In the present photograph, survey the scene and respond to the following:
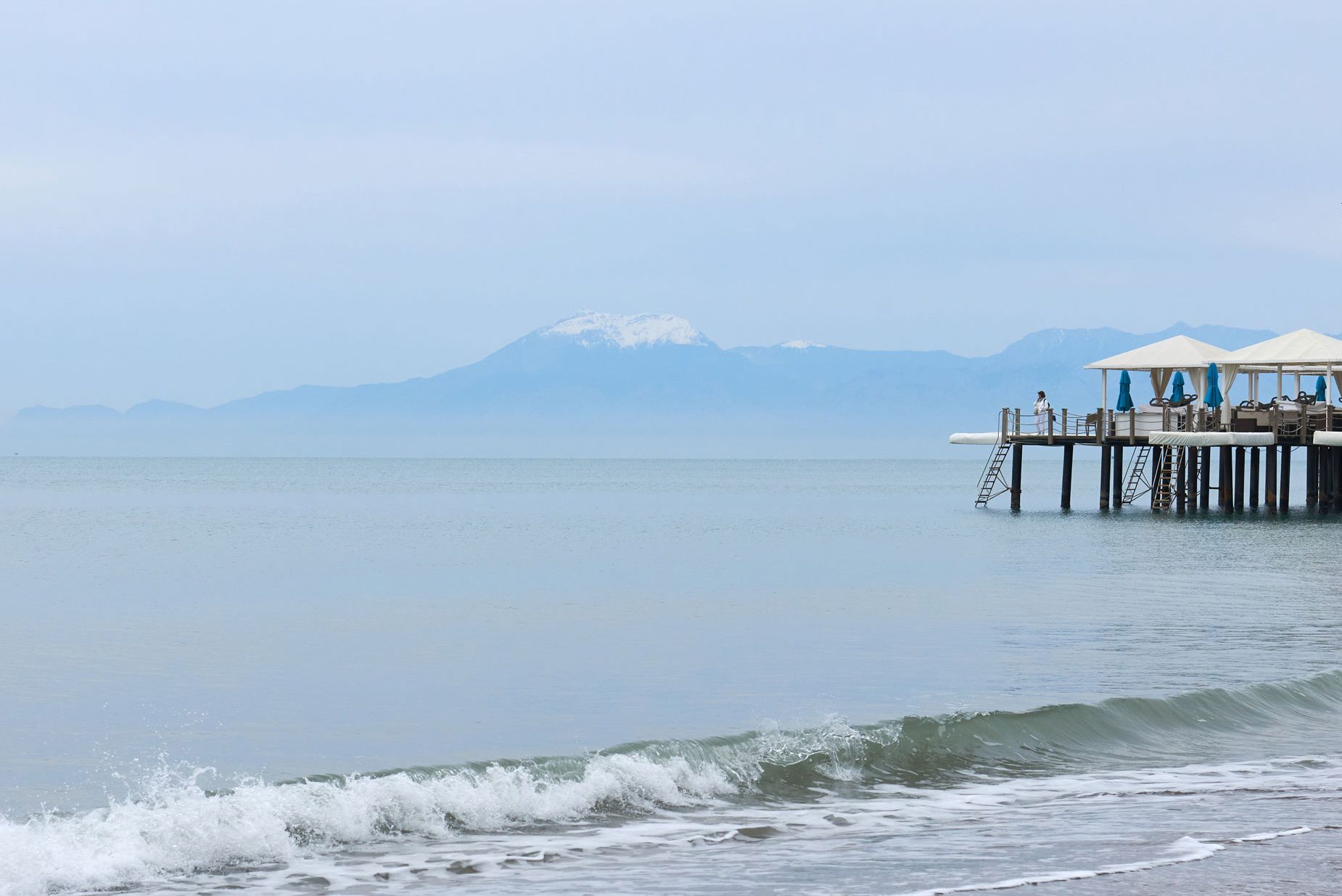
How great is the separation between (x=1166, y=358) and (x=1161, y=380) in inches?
50.4

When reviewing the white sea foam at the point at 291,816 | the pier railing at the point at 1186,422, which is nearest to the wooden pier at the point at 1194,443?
the pier railing at the point at 1186,422

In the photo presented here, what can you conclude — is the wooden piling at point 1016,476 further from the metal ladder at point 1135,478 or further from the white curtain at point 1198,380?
the white curtain at point 1198,380

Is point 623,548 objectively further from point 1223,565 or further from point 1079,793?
point 1079,793

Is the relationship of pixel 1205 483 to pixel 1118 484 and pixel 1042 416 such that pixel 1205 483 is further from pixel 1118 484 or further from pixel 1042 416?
pixel 1042 416

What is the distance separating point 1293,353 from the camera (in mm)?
41031

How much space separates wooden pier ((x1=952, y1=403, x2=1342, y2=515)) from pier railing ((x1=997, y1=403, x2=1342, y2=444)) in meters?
0.02

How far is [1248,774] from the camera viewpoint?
1044 cm

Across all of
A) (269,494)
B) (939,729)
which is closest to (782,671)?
(939,729)

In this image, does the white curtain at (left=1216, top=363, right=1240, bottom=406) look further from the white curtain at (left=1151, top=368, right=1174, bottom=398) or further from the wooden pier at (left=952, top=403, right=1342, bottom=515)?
the white curtain at (left=1151, top=368, right=1174, bottom=398)

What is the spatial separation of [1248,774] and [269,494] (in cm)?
7384

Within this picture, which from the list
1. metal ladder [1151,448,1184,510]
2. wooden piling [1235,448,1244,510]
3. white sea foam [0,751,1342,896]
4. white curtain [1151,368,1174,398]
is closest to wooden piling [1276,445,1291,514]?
wooden piling [1235,448,1244,510]

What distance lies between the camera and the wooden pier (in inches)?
1635

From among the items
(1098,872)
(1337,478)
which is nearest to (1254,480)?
(1337,478)

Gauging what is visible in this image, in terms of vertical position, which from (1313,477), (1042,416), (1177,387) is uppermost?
(1177,387)
